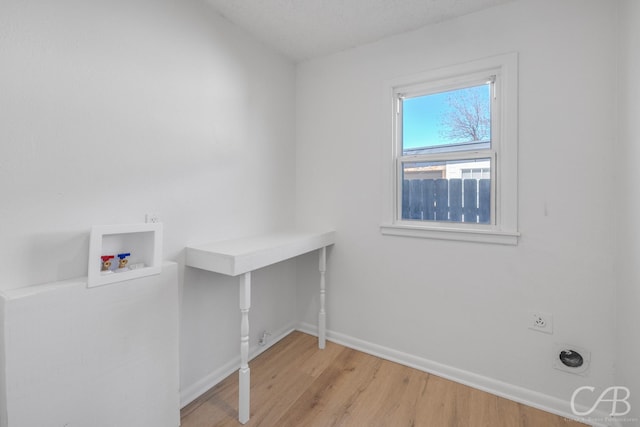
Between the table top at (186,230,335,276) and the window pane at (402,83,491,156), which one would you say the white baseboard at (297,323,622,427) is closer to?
the table top at (186,230,335,276)

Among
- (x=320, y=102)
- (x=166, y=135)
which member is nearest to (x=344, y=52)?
(x=320, y=102)

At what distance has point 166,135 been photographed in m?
1.62

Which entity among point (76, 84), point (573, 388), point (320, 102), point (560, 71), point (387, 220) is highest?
point (320, 102)

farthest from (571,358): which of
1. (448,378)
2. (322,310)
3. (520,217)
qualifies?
(322,310)

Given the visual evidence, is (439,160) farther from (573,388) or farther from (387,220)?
(573,388)

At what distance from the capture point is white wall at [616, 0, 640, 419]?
4.27 ft

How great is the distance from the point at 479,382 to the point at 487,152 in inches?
60.3

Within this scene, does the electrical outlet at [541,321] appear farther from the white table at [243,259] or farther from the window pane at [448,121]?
the white table at [243,259]

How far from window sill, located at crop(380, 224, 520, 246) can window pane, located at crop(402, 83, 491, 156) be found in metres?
0.57

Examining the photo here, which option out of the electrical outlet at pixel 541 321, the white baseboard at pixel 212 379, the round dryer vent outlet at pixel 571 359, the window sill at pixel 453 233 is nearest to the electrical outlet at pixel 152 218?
the white baseboard at pixel 212 379

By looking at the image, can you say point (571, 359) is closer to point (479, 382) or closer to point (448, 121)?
point (479, 382)

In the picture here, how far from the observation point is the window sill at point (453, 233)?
180cm

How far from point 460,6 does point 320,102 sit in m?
1.19

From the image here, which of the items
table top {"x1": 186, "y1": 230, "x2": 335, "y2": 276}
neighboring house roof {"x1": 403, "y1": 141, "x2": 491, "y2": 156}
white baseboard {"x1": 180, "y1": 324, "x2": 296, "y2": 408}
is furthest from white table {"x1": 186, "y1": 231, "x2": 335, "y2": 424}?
neighboring house roof {"x1": 403, "y1": 141, "x2": 491, "y2": 156}
